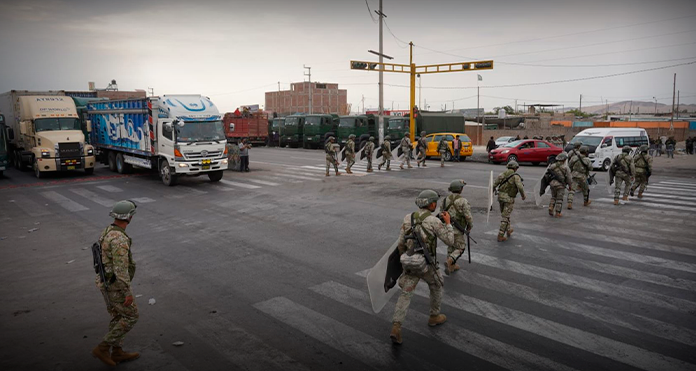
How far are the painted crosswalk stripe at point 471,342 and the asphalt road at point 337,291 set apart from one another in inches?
0.8

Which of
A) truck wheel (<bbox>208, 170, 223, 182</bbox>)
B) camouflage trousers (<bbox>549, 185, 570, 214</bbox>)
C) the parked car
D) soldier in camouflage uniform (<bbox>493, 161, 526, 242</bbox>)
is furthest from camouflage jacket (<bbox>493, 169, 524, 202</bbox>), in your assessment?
the parked car

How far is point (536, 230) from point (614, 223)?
2.20 metres

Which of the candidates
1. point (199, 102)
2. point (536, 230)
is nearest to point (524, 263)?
point (536, 230)

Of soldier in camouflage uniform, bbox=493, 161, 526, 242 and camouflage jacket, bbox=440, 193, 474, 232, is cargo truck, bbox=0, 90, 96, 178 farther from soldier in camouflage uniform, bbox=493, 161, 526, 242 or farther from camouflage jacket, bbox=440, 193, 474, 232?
camouflage jacket, bbox=440, 193, 474, 232

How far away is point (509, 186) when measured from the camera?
930 centimetres

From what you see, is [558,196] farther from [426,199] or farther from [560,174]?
[426,199]

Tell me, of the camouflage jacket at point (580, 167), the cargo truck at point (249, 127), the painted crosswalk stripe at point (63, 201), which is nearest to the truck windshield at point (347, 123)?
the cargo truck at point (249, 127)

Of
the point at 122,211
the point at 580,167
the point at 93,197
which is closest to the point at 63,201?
the point at 93,197

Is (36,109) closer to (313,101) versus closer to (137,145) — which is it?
(137,145)

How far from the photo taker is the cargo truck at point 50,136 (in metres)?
19.7

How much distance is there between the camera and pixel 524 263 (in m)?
8.03

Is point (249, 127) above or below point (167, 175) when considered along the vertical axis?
above

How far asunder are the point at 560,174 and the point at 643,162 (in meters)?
4.15

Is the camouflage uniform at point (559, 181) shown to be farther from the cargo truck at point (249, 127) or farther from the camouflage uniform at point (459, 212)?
the cargo truck at point (249, 127)
